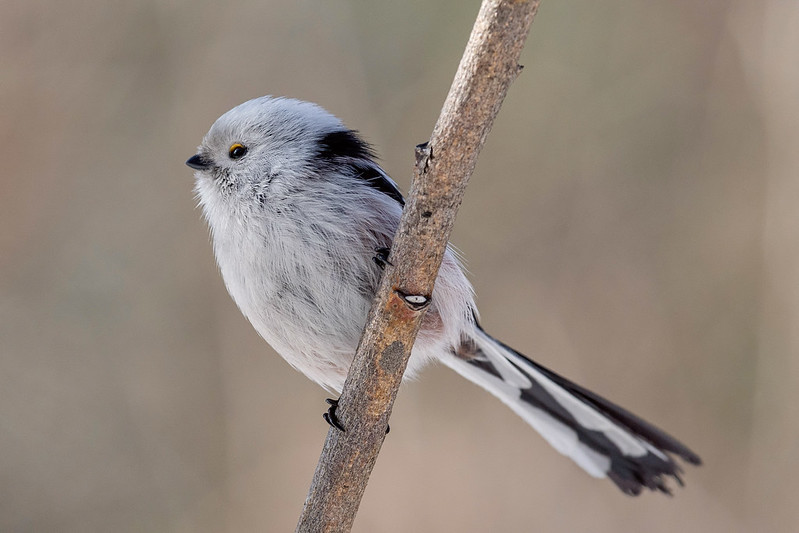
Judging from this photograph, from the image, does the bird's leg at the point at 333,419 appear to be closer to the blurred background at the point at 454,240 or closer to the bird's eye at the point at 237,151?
the bird's eye at the point at 237,151

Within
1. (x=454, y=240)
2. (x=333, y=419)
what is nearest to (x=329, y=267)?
(x=333, y=419)

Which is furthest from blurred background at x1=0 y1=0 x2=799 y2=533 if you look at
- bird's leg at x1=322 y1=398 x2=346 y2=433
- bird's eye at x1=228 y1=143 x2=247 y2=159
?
bird's leg at x1=322 y1=398 x2=346 y2=433

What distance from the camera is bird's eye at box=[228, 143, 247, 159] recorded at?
262cm

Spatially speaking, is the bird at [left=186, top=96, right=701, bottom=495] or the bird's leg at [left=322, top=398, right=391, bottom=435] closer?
the bird's leg at [left=322, top=398, right=391, bottom=435]

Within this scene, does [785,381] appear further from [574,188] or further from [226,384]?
[226,384]

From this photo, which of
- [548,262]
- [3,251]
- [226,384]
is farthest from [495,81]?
[3,251]

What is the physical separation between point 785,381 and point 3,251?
167 inches

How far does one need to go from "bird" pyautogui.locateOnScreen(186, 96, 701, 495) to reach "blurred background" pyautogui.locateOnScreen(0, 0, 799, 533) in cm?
108

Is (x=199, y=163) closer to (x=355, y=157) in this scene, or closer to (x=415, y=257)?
(x=355, y=157)

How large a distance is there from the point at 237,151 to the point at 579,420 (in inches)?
68.4

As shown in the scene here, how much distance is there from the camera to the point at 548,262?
4164mm

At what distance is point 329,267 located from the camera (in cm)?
225

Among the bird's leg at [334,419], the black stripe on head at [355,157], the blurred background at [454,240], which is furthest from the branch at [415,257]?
the blurred background at [454,240]

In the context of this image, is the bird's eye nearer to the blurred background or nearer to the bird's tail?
the bird's tail
